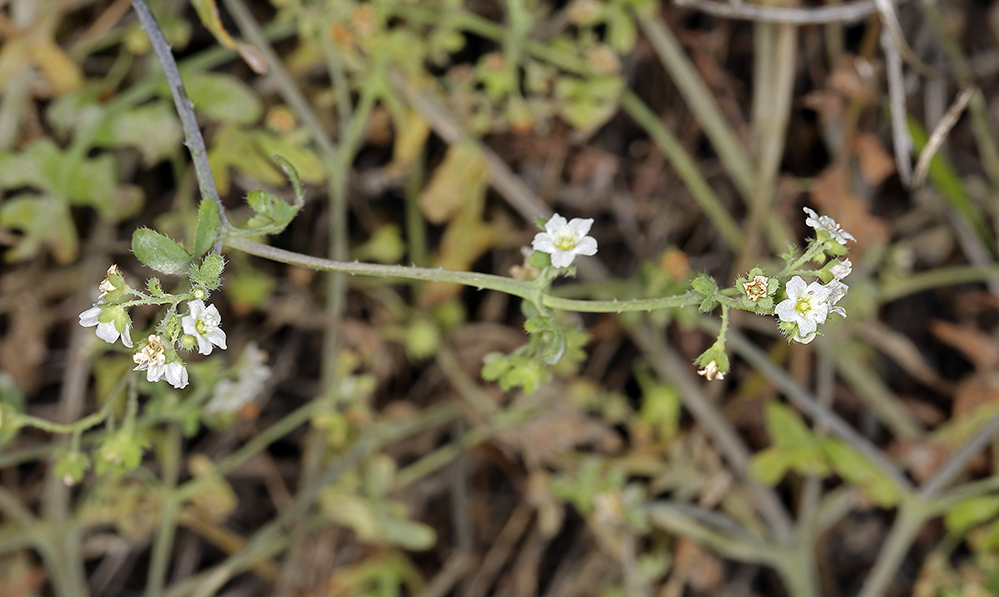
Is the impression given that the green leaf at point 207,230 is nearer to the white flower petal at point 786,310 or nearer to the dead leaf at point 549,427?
the white flower petal at point 786,310

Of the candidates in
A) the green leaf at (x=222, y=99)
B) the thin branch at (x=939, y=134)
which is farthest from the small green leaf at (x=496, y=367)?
the thin branch at (x=939, y=134)

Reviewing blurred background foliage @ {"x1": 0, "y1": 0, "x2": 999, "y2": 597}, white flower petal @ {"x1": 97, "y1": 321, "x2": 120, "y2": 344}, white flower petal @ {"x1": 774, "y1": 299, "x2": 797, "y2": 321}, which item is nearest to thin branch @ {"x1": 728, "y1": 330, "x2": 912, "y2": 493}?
blurred background foliage @ {"x1": 0, "y1": 0, "x2": 999, "y2": 597}

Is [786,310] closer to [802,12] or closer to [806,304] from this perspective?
[806,304]

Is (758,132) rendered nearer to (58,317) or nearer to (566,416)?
(566,416)

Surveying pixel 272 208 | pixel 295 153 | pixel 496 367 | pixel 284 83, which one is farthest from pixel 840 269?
pixel 284 83

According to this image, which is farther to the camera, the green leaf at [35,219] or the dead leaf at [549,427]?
the dead leaf at [549,427]

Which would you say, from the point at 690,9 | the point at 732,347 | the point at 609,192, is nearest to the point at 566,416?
the point at 732,347
